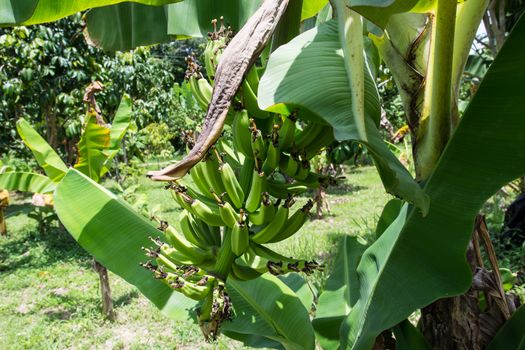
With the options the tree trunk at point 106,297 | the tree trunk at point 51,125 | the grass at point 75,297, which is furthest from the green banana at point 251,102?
the tree trunk at point 51,125

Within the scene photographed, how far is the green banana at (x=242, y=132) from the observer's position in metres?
0.88

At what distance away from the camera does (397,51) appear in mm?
986

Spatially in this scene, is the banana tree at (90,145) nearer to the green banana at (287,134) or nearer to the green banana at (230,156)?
the green banana at (230,156)

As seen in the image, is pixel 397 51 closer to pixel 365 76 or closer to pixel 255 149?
pixel 365 76

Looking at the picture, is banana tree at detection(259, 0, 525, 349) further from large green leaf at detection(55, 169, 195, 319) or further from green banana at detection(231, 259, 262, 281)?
large green leaf at detection(55, 169, 195, 319)

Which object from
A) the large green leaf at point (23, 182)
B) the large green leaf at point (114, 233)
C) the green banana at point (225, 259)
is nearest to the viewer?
the green banana at point (225, 259)

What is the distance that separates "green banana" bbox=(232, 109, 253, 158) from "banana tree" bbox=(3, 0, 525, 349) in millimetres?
77

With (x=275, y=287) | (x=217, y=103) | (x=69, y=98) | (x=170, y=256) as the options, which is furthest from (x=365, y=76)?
(x=69, y=98)

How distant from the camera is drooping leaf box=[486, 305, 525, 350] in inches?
41.7

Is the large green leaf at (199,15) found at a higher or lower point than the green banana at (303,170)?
higher

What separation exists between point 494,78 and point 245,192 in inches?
21.3

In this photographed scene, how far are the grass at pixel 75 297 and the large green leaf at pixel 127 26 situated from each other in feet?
5.66

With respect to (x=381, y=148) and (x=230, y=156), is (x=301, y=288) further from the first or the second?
(x=381, y=148)

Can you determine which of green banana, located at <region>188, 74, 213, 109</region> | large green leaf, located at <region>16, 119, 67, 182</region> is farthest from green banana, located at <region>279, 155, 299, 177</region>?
large green leaf, located at <region>16, 119, 67, 182</region>
